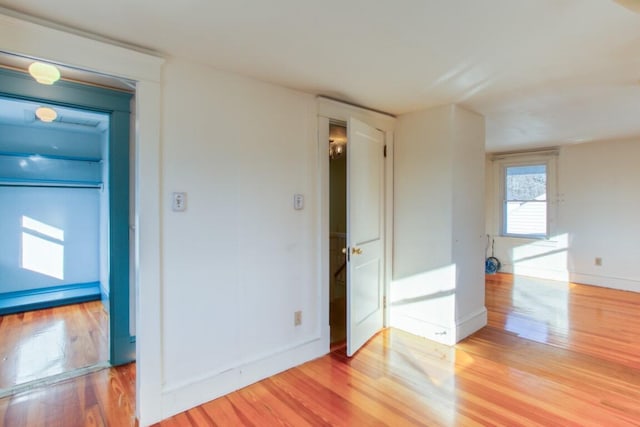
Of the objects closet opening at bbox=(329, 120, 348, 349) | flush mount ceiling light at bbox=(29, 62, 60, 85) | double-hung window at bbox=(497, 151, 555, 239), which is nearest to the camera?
flush mount ceiling light at bbox=(29, 62, 60, 85)

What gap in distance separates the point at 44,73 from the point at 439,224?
11.0 feet

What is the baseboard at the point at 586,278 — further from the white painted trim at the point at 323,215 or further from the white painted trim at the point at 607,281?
the white painted trim at the point at 323,215

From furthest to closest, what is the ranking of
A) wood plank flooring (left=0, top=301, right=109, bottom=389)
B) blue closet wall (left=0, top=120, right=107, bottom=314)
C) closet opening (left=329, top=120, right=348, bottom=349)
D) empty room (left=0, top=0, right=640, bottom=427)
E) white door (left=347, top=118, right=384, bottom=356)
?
1. closet opening (left=329, top=120, right=348, bottom=349)
2. blue closet wall (left=0, top=120, right=107, bottom=314)
3. white door (left=347, top=118, right=384, bottom=356)
4. wood plank flooring (left=0, top=301, right=109, bottom=389)
5. empty room (left=0, top=0, right=640, bottom=427)

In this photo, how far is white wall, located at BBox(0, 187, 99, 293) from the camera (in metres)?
4.06

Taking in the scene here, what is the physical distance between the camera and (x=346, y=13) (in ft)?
5.13

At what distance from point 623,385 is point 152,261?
130 inches

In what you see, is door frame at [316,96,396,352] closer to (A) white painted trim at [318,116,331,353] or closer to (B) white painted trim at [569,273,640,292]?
(A) white painted trim at [318,116,331,353]

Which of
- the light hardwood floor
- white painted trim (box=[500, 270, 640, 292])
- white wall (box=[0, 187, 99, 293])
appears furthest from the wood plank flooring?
white painted trim (box=[500, 270, 640, 292])

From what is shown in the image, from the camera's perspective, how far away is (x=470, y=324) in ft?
10.8

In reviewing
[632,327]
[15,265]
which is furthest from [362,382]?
[15,265]

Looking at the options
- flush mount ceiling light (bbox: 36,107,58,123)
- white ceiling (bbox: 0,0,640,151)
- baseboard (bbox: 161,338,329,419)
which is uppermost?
flush mount ceiling light (bbox: 36,107,58,123)

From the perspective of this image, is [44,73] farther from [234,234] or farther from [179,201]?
[234,234]

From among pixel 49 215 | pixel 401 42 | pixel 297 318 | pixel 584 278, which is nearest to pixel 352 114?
pixel 401 42

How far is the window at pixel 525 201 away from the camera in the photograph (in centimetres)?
569
